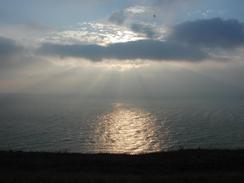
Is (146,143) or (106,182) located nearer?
(106,182)

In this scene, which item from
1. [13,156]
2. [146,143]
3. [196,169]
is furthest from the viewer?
[146,143]

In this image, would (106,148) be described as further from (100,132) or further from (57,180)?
(57,180)

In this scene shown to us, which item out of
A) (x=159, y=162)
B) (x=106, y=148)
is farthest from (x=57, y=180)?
(x=106, y=148)

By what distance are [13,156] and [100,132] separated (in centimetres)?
5003

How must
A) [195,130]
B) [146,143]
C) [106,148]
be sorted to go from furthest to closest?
[195,130], [146,143], [106,148]

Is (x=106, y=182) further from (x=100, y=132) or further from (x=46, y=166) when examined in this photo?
(x=100, y=132)

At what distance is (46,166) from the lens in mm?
30859

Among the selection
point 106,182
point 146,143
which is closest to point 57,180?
point 106,182

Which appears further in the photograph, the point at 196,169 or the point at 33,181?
the point at 196,169

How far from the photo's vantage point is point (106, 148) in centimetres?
6300

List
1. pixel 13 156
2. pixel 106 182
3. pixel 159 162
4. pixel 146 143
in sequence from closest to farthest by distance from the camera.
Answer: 1. pixel 106 182
2. pixel 159 162
3. pixel 13 156
4. pixel 146 143

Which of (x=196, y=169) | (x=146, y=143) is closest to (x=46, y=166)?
(x=196, y=169)

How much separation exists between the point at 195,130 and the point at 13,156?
5549 cm

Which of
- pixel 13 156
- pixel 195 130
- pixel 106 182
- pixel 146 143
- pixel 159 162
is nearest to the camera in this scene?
pixel 106 182
